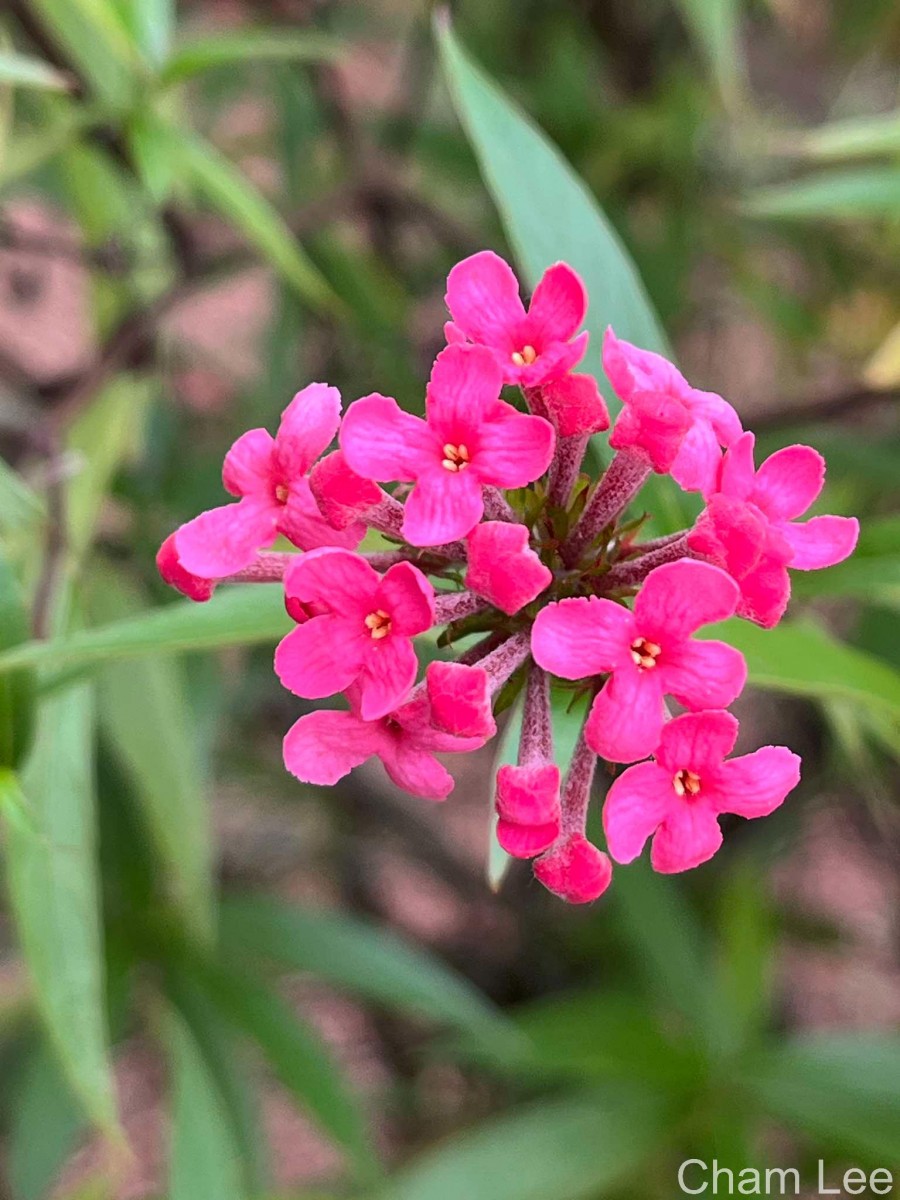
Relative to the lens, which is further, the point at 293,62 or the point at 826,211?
the point at 293,62

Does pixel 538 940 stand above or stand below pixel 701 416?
below

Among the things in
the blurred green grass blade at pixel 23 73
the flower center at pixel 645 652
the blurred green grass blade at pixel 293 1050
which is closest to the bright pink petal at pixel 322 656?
the flower center at pixel 645 652

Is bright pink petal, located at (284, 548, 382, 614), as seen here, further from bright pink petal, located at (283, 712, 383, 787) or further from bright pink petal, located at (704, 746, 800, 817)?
bright pink petal, located at (704, 746, 800, 817)

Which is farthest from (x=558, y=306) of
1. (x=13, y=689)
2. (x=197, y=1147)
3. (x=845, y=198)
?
(x=197, y=1147)

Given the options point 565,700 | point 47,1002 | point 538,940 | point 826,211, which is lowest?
point 538,940

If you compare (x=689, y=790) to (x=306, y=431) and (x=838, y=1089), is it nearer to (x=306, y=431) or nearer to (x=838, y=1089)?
(x=306, y=431)

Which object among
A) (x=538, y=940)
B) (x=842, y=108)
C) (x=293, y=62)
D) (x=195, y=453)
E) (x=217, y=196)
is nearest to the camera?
(x=217, y=196)

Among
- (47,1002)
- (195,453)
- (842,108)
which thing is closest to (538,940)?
(195,453)

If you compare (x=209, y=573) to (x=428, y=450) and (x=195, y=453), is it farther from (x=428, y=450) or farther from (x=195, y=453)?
(x=195, y=453)
